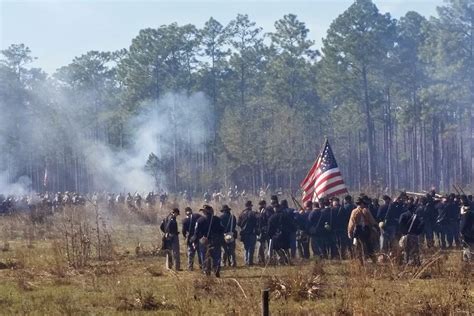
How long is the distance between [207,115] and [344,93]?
13.3m

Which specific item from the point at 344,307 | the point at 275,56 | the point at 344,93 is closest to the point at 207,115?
the point at 275,56

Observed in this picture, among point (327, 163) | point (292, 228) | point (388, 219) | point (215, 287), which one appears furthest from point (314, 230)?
point (215, 287)

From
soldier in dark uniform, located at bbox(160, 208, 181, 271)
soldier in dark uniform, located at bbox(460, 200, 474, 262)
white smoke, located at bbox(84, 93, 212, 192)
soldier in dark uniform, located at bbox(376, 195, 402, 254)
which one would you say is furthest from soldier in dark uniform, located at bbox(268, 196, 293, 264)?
white smoke, located at bbox(84, 93, 212, 192)

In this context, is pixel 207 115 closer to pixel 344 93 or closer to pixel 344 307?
pixel 344 93

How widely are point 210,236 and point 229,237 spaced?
1624 mm

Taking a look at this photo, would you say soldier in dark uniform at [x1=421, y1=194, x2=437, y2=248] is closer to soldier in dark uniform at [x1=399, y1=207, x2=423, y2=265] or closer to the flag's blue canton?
the flag's blue canton

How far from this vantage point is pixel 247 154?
59125mm

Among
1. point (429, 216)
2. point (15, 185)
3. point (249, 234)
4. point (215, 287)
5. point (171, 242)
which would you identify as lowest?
point (215, 287)

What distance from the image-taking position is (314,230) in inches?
896

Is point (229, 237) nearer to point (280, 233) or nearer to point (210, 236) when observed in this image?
point (280, 233)

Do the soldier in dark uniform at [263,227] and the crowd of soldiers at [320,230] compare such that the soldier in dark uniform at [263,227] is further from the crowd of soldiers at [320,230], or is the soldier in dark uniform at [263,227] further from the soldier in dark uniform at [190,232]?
the soldier in dark uniform at [190,232]

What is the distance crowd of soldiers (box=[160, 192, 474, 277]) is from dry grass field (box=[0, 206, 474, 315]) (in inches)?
29.4

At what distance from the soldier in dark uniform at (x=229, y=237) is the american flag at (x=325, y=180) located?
3.49m

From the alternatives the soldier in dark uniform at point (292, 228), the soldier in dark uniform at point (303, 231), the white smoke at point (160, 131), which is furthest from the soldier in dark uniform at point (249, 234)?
the white smoke at point (160, 131)
